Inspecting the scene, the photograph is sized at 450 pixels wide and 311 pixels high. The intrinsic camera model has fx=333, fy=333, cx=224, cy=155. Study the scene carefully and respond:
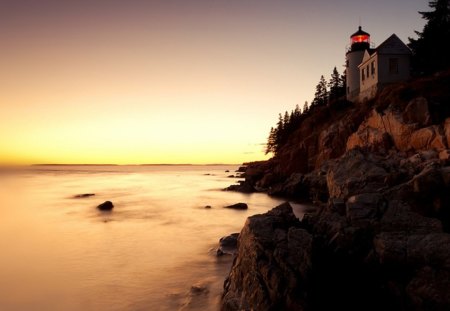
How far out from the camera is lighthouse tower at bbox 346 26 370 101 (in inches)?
1623

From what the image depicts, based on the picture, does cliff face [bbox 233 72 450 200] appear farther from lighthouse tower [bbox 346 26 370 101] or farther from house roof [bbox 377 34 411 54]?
house roof [bbox 377 34 411 54]

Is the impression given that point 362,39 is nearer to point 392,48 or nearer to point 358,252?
point 392,48

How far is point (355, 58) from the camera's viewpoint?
137 ft

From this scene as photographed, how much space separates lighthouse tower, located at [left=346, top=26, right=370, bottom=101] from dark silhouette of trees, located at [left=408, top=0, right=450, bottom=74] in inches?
230

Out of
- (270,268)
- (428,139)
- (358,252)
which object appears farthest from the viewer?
(428,139)

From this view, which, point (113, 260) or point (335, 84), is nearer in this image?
point (113, 260)

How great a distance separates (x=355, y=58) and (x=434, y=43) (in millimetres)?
8731

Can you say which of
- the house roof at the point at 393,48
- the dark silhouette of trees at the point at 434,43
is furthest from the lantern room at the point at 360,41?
the house roof at the point at 393,48

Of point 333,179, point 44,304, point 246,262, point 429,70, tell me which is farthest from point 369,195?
point 429,70

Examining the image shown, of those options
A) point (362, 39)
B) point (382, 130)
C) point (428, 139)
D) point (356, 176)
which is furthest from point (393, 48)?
point (356, 176)

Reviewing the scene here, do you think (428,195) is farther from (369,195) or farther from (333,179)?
(333,179)

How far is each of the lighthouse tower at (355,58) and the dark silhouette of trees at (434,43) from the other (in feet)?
19.2

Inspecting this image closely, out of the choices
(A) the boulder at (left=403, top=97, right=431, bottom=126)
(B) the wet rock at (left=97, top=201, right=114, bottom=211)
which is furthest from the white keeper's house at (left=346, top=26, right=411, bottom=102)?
(B) the wet rock at (left=97, top=201, right=114, bottom=211)

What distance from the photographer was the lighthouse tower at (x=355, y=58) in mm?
41219
